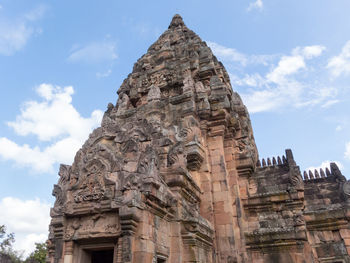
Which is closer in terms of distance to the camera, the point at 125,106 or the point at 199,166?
the point at 199,166

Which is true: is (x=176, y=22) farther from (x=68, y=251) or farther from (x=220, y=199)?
(x=68, y=251)

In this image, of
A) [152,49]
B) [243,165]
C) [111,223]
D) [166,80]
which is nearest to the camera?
[111,223]

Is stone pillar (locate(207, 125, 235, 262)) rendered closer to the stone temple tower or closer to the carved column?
the stone temple tower

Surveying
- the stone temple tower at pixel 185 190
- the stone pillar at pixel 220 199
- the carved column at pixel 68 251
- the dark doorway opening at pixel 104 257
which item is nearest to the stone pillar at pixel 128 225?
the stone temple tower at pixel 185 190

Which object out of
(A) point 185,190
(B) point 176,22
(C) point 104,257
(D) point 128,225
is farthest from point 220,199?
(B) point 176,22

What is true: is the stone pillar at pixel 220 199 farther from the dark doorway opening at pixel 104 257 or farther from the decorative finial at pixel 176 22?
the decorative finial at pixel 176 22

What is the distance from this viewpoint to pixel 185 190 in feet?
26.8

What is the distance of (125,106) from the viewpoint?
517 inches

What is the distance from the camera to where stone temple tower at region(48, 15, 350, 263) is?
6285mm

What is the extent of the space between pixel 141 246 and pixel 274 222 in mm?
5845

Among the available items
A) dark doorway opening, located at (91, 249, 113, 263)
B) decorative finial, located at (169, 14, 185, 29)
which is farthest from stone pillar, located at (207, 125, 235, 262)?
decorative finial, located at (169, 14, 185, 29)

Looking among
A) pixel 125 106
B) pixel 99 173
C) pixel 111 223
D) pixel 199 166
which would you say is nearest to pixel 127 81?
pixel 125 106

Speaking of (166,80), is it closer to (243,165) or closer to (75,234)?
(243,165)

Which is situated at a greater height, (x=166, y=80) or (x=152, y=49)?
(x=152, y=49)
